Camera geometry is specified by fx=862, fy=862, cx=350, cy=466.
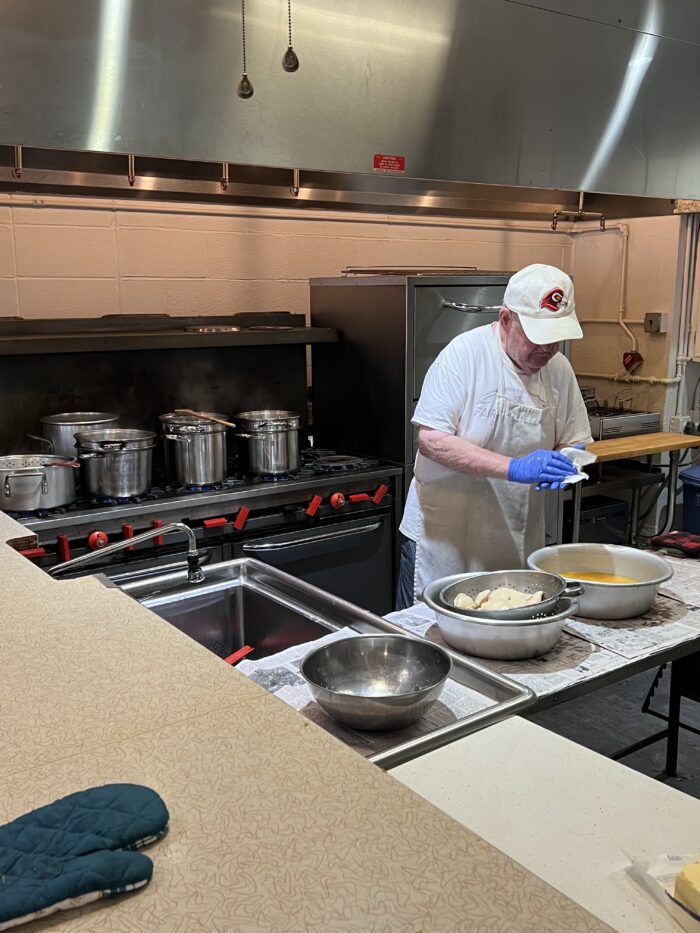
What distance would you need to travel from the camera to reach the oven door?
3512mm

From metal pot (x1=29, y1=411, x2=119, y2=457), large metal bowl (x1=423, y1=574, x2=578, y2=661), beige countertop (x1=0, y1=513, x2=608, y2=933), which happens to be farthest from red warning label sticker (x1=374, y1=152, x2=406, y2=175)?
beige countertop (x1=0, y1=513, x2=608, y2=933)

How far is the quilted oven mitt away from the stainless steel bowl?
46.2 inches

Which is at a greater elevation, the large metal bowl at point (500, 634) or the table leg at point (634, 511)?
the large metal bowl at point (500, 634)

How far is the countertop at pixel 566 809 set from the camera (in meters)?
1.12

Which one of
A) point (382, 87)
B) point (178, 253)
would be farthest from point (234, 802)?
point (178, 253)

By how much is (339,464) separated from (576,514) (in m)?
1.41

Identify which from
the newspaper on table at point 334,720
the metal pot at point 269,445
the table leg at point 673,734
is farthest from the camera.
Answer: the metal pot at point 269,445

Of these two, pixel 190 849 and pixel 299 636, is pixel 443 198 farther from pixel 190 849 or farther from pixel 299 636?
pixel 190 849

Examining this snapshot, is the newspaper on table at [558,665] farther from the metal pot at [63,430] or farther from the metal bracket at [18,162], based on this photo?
the metal pot at [63,430]

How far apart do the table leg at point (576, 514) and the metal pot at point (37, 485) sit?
8.25 feet

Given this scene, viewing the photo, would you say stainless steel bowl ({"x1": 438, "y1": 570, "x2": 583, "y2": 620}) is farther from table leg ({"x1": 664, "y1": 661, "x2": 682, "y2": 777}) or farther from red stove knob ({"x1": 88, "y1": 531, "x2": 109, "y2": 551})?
red stove knob ({"x1": 88, "y1": 531, "x2": 109, "y2": 551})

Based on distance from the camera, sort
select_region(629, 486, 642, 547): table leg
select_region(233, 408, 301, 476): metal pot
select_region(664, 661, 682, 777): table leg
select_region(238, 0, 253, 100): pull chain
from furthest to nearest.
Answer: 1. select_region(629, 486, 642, 547): table leg
2. select_region(233, 408, 301, 476): metal pot
3. select_region(664, 661, 682, 777): table leg
4. select_region(238, 0, 253, 100): pull chain

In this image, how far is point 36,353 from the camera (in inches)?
125

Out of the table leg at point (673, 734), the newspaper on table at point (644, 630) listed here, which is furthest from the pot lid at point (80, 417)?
the table leg at point (673, 734)
